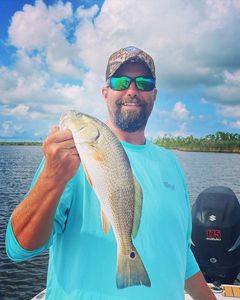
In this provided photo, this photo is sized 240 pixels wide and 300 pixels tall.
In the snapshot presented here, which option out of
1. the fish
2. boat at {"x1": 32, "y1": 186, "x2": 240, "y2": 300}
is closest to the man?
the fish

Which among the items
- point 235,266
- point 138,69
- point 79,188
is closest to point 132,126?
point 138,69

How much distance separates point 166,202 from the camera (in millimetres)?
2590

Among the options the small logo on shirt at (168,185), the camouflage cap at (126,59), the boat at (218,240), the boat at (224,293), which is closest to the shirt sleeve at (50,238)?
the small logo on shirt at (168,185)

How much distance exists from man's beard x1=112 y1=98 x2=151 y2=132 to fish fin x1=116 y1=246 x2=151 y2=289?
→ 4.04ft

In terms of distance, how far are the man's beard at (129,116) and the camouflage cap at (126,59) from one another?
31cm

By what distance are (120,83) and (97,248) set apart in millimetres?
1307

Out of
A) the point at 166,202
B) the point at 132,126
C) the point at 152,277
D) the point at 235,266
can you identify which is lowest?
the point at 235,266

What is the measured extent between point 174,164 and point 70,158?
141 centimetres

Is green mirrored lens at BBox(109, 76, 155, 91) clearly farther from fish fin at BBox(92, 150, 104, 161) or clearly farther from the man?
fish fin at BBox(92, 150, 104, 161)

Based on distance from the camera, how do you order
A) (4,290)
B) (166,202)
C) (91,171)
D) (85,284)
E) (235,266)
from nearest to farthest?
(91,171), (85,284), (166,202), (235,266), (4,290)

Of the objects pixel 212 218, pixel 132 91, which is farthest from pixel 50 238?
pixel 212 218

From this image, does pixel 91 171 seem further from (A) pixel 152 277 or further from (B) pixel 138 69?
(B) pixel 138 69

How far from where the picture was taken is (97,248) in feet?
7.05

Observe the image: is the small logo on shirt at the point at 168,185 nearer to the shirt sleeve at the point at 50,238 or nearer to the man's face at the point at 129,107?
the man's face at the point at 129,107
